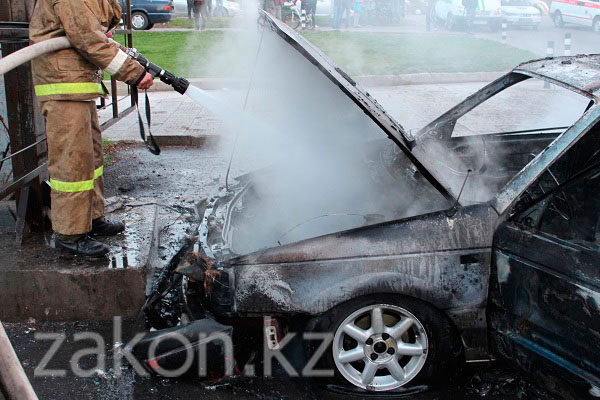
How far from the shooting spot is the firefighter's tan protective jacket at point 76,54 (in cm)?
365

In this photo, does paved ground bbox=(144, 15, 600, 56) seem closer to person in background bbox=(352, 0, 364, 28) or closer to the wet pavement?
person in background bbox=(352, 0, 364, 28)

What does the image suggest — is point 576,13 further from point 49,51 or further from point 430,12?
point 49,51

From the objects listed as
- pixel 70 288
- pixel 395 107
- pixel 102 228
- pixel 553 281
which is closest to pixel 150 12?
pixel 395 107

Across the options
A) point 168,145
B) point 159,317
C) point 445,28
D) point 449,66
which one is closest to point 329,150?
point 159,317

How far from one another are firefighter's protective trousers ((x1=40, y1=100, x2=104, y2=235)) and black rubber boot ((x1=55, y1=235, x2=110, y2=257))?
9 cm

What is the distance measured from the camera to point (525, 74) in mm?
3779

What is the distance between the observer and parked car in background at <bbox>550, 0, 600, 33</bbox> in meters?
21.5

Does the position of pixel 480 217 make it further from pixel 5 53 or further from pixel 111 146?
pixel 111 146

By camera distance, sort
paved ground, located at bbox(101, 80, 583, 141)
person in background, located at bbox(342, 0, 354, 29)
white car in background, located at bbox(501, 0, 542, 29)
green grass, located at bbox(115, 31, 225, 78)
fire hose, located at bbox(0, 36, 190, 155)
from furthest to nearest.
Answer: person in background, located at bbox(342, 0, 354, 29) → white car in background, located at bbox(501, 0, 542, 29) → green grass, located at bbox(115, 31, 225, 78) → paved ground, located at bbox(101, 80, 583, 141) → fire hose, located at bbox(0, 36, 190, 155)

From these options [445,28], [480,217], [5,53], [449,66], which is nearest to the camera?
[480,217]

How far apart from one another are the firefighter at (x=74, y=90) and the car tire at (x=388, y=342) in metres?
1.81

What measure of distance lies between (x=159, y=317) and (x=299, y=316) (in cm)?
102

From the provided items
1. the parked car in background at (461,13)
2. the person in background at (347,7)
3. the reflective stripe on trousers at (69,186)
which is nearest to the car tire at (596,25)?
the parked car in background at (461,13)

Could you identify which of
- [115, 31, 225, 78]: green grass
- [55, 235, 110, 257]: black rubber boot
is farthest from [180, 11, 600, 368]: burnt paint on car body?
[115, 31, 225, 78]: green grass
